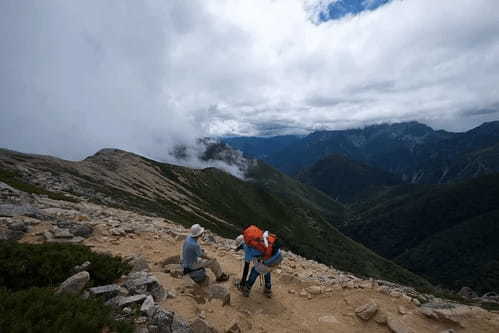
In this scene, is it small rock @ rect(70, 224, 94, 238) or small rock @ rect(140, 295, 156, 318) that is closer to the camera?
small rock @ rect(140, 295, 156, 318)

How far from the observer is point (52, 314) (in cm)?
566

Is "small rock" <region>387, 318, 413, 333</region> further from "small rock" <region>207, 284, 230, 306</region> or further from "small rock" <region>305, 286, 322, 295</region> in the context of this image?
"small rock" <region>207, 284, 230, 306</region>

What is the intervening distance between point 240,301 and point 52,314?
6.70 m

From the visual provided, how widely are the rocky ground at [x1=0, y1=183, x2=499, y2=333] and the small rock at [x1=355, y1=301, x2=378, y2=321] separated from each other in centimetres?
3

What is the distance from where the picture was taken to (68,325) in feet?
17.7

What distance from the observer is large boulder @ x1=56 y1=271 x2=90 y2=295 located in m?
7.14

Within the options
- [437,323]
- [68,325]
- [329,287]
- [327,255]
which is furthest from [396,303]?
[327,255]

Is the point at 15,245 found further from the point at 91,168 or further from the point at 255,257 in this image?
the point at 91,168

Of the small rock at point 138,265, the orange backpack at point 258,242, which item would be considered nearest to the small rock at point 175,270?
the small rock at point 138,265

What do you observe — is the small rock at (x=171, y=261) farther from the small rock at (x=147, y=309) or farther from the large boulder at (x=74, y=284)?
the small rock at (x=147, y=309)

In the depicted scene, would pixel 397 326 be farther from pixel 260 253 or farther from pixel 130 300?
pixel 130 300

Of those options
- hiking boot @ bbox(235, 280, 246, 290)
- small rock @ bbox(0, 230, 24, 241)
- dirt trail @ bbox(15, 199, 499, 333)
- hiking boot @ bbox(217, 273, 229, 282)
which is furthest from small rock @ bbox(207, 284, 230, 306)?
small rock @ bbox(0, 230, 24, 241)

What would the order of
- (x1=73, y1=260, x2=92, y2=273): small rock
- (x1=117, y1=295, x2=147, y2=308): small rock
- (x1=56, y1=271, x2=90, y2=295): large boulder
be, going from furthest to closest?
(x1=73, y1=260, x2=92, y2=273): small rock → (x1=117, y1=295, x2=147, y2=308): small rock → (x1=56, y1=271, x2=90, y2=295): large boulder

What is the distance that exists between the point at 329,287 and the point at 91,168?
132296 millimetres
